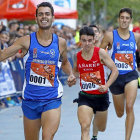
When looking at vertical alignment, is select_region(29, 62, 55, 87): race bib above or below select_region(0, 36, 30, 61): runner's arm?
below

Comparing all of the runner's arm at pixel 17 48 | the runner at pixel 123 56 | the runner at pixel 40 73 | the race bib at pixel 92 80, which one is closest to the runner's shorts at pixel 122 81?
the runner at pixel 123 56

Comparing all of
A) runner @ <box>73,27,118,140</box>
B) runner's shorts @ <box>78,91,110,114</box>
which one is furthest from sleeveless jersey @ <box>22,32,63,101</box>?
runner's shorts @ <box>78,91,110,114</box>

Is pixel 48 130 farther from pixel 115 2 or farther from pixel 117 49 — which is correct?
pixel 115 2

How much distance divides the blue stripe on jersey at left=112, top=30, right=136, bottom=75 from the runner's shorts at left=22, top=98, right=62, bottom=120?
2049 mm

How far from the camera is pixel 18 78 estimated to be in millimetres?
11047

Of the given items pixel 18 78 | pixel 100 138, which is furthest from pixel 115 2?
pixel 100 138

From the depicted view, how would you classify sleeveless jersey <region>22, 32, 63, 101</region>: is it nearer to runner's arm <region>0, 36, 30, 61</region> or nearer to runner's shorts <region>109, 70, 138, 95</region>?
runner's arm <region>0, 36, 30, 61</region>

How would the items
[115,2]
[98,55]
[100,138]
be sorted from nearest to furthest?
[98,55], [100,138], [115,2]

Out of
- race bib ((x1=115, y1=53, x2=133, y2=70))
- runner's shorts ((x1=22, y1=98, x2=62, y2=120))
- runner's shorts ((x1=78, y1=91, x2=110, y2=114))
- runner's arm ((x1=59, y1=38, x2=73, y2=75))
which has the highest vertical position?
runner's arm ((x1=59, y1=38, x2=73, y2=75))

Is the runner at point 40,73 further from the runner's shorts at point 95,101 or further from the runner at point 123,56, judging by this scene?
the runner at point 123,56

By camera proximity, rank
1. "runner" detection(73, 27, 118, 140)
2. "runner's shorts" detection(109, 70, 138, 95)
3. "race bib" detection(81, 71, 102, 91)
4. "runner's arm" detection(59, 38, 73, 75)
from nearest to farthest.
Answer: "runner's arm" detection(59, 38, 73, 75), "runner" detection(73, 27, 118, 140), "race bib" detection(81, 71, 102, 91), "runner's shorts" detection(109, 70, 138, 95)

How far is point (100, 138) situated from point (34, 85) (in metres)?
2.52

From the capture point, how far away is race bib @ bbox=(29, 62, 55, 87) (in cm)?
499

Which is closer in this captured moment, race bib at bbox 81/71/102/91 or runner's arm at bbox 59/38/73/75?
runner's arm at bbox 59/38/73/75
